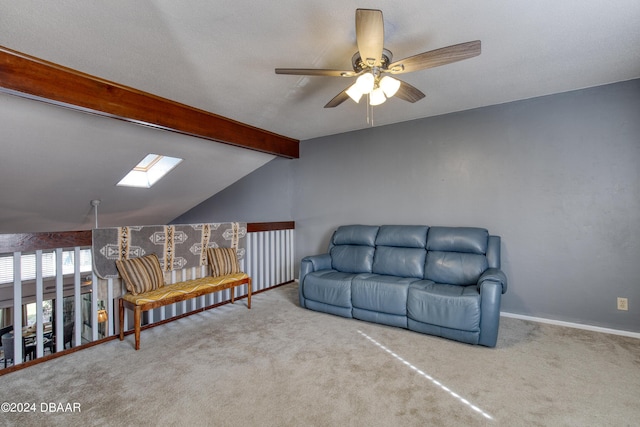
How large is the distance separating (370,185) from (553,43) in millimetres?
2498

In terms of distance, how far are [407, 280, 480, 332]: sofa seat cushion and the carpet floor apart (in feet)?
0.65

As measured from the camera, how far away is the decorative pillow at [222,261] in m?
3.60

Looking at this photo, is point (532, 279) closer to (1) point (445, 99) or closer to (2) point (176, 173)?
(1) point (445, 99)

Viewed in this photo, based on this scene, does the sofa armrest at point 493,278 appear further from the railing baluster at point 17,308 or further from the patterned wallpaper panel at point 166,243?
the railing baluster at point 17,308

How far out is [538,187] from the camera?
129 inches

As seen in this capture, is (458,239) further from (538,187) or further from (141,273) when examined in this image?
(141,273)

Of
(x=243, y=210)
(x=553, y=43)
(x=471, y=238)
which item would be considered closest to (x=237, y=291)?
(x=243, y=210)

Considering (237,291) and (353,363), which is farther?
(237,291)

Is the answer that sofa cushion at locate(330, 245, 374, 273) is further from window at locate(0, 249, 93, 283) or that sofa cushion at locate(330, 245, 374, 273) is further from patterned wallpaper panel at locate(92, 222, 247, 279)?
window at locate(0, 249, 93, 283)

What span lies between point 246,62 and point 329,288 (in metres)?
2.38

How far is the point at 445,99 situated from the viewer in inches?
130

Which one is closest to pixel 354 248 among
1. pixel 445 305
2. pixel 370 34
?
pixel 445 305

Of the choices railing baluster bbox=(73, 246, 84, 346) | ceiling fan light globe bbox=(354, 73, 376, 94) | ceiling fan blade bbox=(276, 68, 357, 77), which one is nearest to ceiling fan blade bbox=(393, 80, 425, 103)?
ceiling fan light globe bbox=(354, 73, 376, 94)

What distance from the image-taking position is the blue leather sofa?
2619 millimetres
